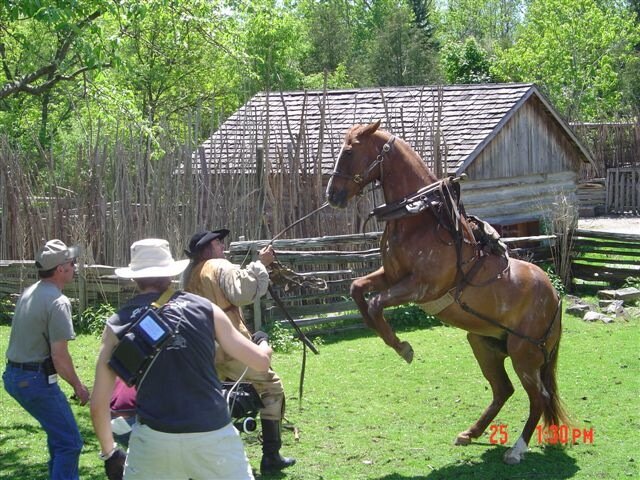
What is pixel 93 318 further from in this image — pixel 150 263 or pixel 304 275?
pixel 150 263

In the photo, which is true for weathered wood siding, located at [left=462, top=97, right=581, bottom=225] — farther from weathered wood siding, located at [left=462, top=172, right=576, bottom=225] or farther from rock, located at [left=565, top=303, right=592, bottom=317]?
rock, located at [left=565, top=303, right=592, bottom=317]

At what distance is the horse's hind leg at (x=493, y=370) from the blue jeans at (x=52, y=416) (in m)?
3.25

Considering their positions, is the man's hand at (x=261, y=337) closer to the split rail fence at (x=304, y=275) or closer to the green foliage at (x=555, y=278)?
the split rail fence at (x=304, y=275)

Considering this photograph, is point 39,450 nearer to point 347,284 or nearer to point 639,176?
point 347,284

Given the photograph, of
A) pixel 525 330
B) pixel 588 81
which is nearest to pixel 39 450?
pixel 525 330

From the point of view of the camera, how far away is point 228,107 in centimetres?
2641

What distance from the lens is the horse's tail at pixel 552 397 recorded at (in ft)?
25.5

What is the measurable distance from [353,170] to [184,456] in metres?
3.44

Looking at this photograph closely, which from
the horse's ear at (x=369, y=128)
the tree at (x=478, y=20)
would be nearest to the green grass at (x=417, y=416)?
the horse's ear at (x=369, y=128)

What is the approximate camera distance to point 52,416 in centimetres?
601

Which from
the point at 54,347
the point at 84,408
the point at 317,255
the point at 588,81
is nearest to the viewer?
the point at 54,347

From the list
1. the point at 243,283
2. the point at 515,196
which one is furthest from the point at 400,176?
the point at 515,196

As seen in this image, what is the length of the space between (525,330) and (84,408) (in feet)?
14.6

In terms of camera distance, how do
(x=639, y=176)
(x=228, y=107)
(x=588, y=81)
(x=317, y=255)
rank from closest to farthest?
1. (x=317, y=255)
2. (x=228, y=107)
3. (x=639, y=176)
4. (x=588, y=81)
